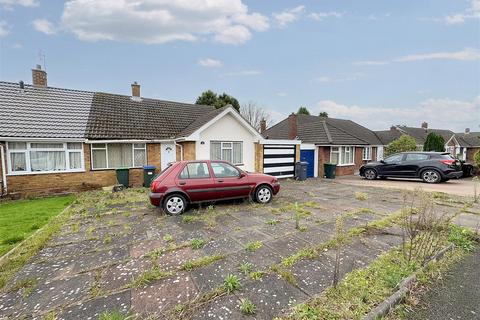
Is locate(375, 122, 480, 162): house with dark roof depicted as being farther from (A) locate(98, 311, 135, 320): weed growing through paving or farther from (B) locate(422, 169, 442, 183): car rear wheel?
(A) locate(98, 311, 135, 320): weed growing through paving

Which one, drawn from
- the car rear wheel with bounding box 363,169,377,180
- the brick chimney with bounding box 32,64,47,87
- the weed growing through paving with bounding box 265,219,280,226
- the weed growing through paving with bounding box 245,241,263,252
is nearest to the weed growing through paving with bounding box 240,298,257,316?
the weed growing through paving with bounding box 245,241,263,252

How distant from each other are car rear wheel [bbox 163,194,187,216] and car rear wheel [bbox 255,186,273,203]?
241 cm

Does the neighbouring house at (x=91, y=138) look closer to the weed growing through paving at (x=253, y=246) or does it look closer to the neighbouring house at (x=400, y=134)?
the weed growing through paving at (x=253, y=246)

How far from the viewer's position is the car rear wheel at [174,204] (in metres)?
6.44

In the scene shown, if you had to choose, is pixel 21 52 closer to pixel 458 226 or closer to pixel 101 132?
pixel 101 132

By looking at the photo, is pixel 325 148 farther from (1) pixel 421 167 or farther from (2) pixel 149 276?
(2) pixel 149 276

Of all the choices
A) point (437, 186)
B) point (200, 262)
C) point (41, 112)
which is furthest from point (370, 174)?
point (41, 112)

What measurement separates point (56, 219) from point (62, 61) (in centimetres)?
1107

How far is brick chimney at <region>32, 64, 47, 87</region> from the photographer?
1309cm

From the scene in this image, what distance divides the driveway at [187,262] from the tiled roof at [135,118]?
6.50 metres

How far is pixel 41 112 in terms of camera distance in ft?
37.2

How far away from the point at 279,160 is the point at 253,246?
10.6 metres

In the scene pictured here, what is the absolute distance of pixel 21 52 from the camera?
12805mm

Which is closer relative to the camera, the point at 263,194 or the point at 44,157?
the point at 263,194
